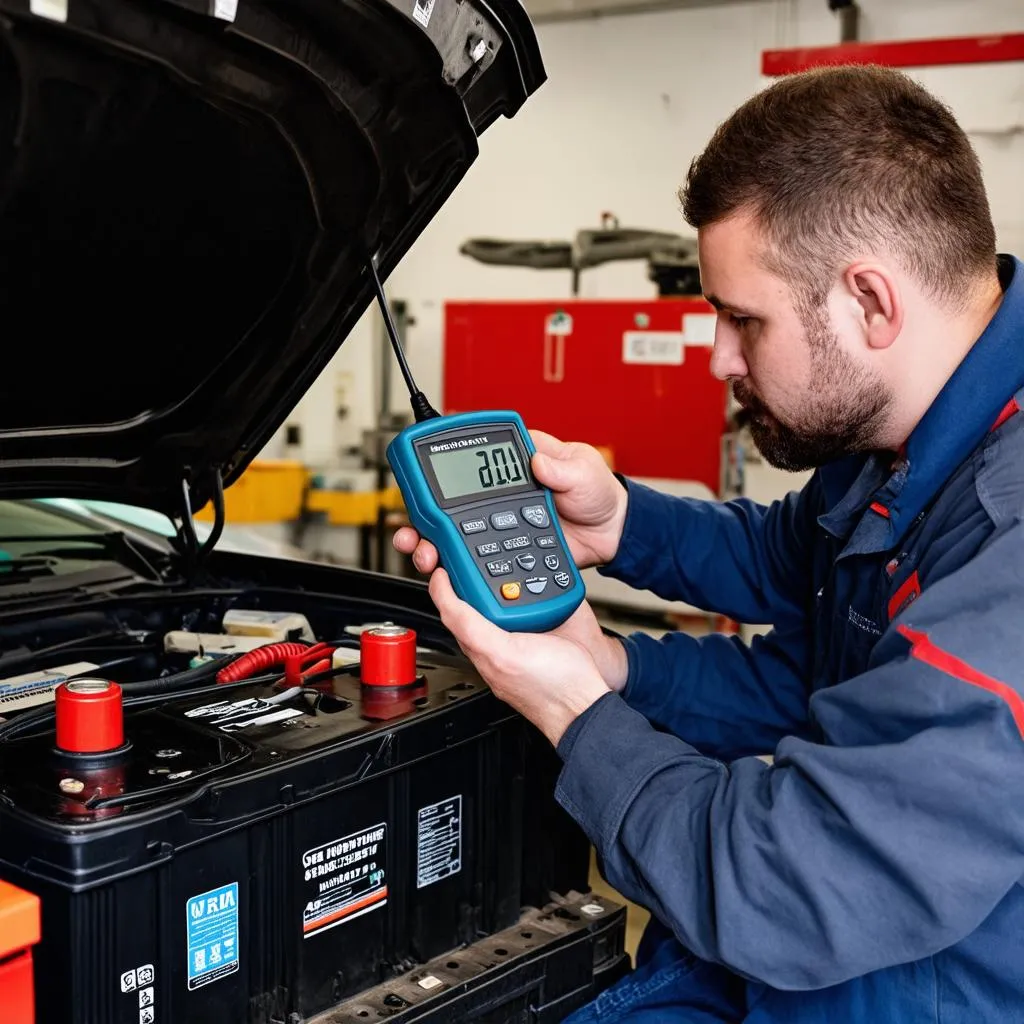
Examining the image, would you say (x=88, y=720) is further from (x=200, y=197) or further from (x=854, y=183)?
(x=854, y=183)

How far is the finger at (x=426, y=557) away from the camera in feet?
3.73

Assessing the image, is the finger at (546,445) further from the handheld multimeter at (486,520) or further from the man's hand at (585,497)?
the handheld multimeter at (486,520)

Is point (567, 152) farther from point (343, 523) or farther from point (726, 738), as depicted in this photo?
point (726, 738)

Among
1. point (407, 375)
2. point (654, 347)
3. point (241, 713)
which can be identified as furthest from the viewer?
point (654, 347)

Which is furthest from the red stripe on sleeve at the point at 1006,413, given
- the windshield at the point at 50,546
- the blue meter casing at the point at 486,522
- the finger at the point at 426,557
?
the windshield at the point at 50,546

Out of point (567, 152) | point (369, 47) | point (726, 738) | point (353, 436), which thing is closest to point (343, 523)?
point (353, 436)

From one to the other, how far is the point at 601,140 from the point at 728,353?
4.64 metres

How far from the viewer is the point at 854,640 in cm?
117

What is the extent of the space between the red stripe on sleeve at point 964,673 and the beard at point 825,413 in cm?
28

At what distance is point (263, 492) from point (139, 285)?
3.20 metres

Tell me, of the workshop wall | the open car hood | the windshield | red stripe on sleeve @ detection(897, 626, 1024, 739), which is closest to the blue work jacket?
red stripe on sleeve @ detection(897, 626, 1024, 739)


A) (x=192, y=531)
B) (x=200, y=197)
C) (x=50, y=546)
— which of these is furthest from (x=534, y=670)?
(x=50, y=546)

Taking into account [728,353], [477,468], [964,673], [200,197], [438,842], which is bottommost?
[438,842]

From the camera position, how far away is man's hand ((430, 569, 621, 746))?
1.04m
